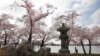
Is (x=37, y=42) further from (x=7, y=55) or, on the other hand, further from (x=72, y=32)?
(x=7, y=55)

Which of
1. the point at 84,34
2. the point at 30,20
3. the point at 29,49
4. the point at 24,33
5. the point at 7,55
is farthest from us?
the point at 84,34

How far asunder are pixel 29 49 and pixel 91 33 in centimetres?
3039

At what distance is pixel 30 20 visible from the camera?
34250 millimetres

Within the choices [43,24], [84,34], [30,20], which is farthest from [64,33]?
[84,34]

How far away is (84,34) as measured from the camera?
149 ft

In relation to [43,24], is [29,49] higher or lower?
lower

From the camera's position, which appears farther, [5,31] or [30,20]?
[5,31]

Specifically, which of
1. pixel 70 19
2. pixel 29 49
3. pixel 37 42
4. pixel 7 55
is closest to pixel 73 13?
pixel 70 19

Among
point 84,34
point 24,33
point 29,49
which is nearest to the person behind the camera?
point 29,49

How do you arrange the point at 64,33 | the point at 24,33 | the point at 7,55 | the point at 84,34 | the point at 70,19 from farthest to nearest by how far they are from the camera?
the point at 84,34
the point at 70,19
the point at 24,33
the point at 64,33
the point at 7,55

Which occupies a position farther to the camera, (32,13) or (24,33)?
(24,33)

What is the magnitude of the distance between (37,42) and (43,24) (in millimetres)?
4721

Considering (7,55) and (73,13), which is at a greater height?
(73,13)

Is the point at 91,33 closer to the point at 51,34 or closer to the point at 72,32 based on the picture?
the point at 72,32
